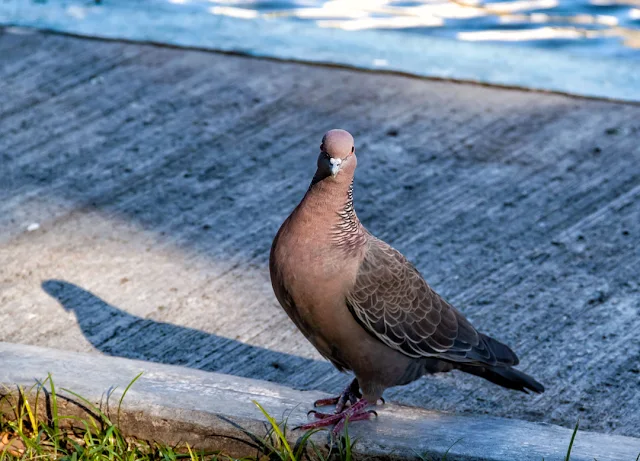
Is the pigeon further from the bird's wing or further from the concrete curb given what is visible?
the concrete curb

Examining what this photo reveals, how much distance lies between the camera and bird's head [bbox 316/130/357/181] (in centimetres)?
260

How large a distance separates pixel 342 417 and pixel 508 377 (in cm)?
58

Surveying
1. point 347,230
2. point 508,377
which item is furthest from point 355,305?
point 508,377

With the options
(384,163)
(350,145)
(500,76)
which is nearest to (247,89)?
(384,163)

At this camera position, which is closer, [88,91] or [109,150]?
[109,150]

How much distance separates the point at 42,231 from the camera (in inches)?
162

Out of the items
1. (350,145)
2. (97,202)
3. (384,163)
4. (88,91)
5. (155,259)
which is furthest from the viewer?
(88,91)

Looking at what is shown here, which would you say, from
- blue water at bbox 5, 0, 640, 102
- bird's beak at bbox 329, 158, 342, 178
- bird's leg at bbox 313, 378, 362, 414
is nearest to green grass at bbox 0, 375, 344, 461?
bird's leg at bbox 313, 378, 362, 414

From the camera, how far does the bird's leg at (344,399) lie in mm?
2906

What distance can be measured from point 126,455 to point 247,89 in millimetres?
2927

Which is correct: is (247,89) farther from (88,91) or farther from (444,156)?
(444,156)

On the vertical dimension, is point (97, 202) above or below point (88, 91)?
below

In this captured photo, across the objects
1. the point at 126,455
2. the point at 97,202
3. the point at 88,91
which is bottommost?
the point at 126,455

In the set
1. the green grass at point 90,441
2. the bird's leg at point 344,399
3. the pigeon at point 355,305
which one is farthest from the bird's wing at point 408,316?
the green grass at point 90,441
